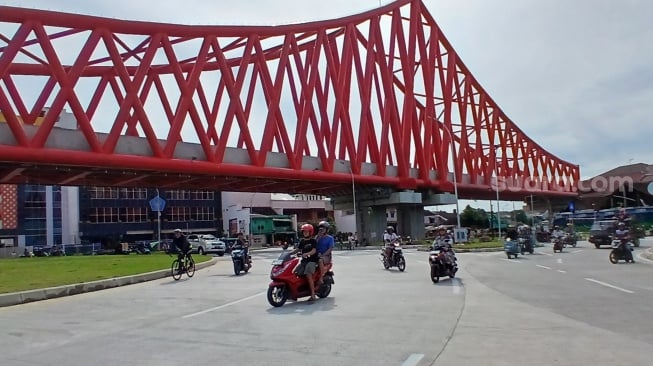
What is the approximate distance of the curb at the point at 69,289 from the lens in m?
14.0

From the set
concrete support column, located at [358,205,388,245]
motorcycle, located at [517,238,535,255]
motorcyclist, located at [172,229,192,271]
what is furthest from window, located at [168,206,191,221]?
motorcyclist, located at [172,229,192,271]

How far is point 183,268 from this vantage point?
20.6 metres

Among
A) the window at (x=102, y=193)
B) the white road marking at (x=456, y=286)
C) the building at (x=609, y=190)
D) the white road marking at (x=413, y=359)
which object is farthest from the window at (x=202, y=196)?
the white road marking at (x=413, y=359)

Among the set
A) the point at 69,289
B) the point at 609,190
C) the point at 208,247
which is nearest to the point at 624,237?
the point at 69,289

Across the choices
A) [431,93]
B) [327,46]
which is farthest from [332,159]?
[431,93]

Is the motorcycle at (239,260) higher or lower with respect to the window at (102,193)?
lower

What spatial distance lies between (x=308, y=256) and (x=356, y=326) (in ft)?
Answer: 10.7

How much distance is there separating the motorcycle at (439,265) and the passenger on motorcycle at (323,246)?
4.26m

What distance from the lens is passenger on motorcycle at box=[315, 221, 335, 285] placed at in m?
12.7

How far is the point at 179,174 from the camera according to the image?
44.1 meters

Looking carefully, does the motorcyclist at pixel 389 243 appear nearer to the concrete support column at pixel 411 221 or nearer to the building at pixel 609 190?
the concrete support column at pixel 411 221

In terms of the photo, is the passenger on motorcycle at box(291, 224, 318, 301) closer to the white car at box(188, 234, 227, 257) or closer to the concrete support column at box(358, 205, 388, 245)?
the white car at box(188, 234, 227, 257)

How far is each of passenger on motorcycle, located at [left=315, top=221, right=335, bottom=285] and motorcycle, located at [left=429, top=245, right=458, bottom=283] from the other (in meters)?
4.26

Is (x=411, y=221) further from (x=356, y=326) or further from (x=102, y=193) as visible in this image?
(x=356, y=326)
